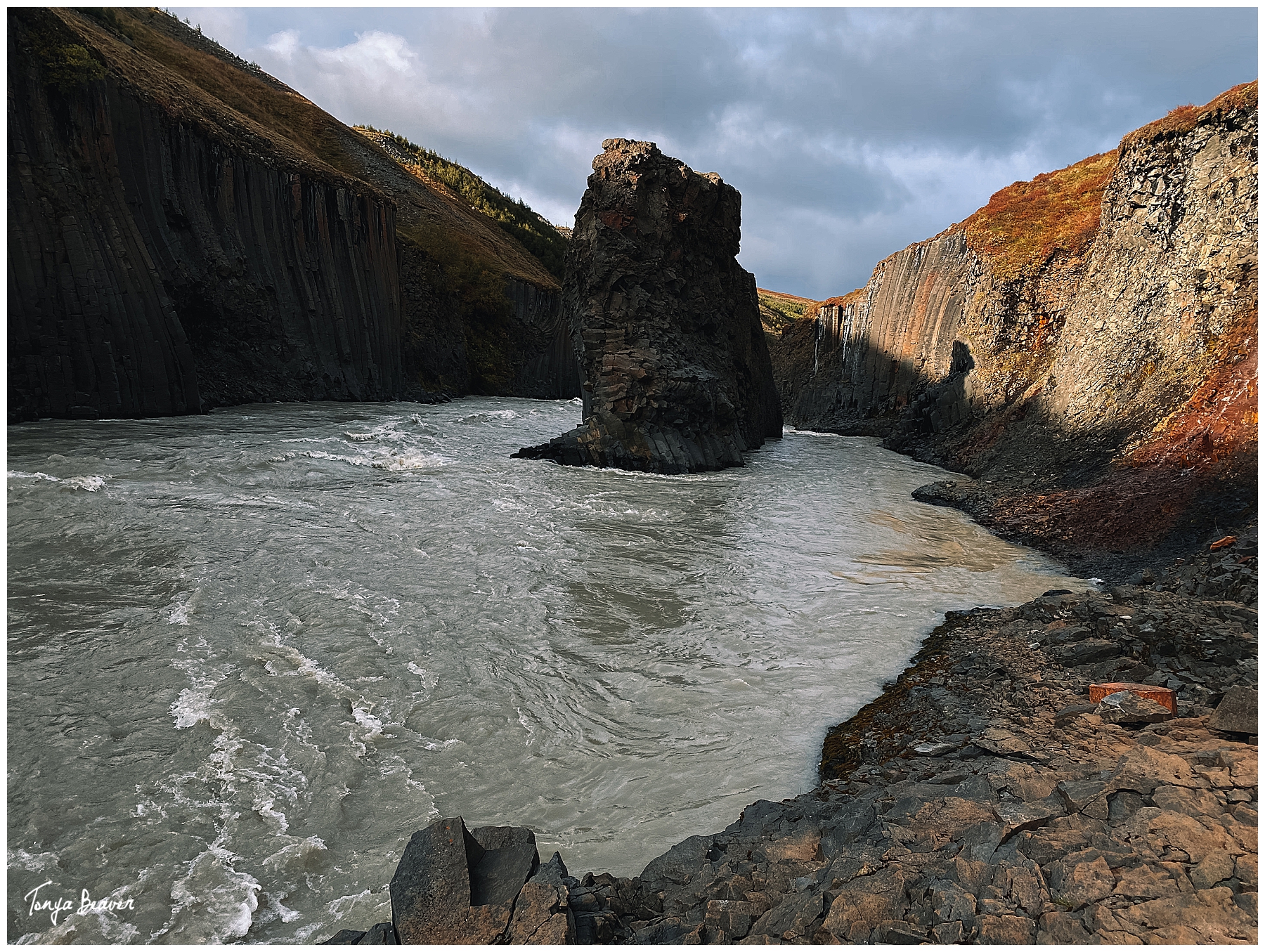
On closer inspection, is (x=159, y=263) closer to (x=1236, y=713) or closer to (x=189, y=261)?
(x=189, y=261)

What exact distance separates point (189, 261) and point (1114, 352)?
90.3ft

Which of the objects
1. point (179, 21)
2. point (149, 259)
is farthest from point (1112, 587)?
point (179, 21)

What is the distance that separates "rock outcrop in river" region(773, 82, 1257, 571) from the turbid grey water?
6.95 ft

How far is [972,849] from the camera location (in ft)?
10.5

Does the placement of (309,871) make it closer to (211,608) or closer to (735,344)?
(211,608)

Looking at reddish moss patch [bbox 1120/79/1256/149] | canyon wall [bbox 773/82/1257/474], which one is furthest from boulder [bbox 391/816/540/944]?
reddish moss patch [bbox 1120/79/1256/149]

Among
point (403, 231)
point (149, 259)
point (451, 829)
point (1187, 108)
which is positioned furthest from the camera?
point (403, 231)

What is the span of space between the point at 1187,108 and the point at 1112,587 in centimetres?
1350

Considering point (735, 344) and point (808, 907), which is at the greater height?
point (735, 344)

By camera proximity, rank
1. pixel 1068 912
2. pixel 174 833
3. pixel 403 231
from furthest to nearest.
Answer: pixel 403 231
pixel 174 833
pixel 1068 912

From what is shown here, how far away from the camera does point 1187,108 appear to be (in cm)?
1545

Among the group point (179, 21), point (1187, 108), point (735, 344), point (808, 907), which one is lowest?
point (808, 907)

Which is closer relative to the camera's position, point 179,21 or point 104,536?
point 104,536

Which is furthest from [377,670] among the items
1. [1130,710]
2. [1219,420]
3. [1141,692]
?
[1219,420]
